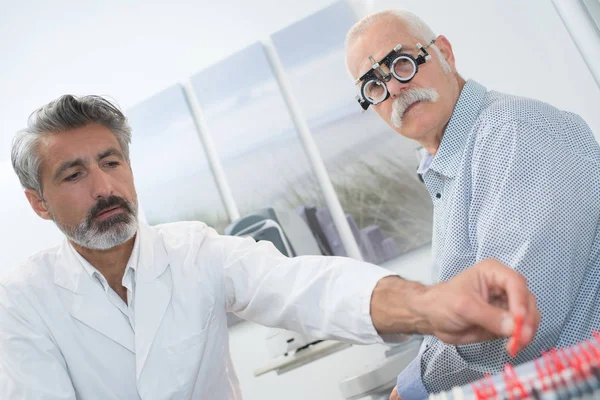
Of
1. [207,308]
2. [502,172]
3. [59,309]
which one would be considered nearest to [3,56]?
[59,309]

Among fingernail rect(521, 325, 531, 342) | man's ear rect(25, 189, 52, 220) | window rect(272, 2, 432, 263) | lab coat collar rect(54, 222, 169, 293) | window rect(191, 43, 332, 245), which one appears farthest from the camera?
window rect(191, 43, 332, 245)

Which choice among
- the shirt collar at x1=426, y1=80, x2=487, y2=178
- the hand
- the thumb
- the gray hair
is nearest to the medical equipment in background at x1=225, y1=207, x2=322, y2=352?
the gray hair

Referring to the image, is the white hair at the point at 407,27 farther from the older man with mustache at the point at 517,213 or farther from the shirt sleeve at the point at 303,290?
the shirt sleeve at the point at 303,290

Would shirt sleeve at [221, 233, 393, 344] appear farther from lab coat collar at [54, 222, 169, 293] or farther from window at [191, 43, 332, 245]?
window at [191, 43, 332, 245]

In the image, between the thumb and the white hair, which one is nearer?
the thumb

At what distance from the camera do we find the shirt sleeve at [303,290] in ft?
3.43

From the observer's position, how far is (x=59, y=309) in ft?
4.99

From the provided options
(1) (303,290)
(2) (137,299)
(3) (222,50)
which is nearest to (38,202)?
(2) (137,299)

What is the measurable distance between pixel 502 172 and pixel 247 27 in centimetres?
238

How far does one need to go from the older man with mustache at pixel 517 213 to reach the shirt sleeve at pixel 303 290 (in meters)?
0.22

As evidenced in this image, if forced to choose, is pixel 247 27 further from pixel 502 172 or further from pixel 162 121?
pixel 502 172

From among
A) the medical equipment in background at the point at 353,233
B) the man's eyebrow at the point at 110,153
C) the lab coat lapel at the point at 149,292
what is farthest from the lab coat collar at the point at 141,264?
the medical equipment in background at the point at 353,233

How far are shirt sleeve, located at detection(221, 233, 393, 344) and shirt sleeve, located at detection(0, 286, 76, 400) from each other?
0.44m

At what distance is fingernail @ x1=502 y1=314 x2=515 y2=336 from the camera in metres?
0.69
